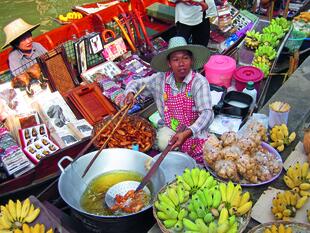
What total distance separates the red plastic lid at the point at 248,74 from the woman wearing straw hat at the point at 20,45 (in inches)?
108

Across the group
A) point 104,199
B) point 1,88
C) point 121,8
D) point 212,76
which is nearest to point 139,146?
point 104,199

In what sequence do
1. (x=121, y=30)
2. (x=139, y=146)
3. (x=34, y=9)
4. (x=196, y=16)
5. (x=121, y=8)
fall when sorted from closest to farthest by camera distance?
(x=139, y=146), (x=196, y=16), (x=121, y=30), (x=121, y=8), (x=34, y=9)

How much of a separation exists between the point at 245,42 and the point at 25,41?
3364 millimetres

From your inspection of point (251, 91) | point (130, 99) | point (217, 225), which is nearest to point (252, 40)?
point (251, 91)

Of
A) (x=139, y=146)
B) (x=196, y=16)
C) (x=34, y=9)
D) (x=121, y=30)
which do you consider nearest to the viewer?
(x=139, y=146)

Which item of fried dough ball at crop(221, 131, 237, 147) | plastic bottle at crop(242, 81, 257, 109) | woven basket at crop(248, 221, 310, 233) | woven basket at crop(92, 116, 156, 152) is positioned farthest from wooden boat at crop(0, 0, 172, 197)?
woven basket at crop(248, 221, 310, 233)

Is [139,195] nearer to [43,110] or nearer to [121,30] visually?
[43,110]

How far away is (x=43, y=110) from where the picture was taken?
4.61 meters

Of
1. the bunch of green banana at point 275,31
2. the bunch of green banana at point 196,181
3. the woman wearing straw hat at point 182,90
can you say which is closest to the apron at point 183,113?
the woman wearing straw hat at point 182,90

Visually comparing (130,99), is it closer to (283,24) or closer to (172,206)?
(172,206)

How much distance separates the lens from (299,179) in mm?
3023

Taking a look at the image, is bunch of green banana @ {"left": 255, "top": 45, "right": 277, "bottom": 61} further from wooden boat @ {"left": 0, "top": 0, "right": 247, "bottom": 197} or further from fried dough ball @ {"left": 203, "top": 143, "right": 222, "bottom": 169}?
fried dough ball @ {"left": 203, "top": 143, "right": 222, "bottom": 169}

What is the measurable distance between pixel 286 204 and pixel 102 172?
1573 millimetres

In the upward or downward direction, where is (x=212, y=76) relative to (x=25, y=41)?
downward
